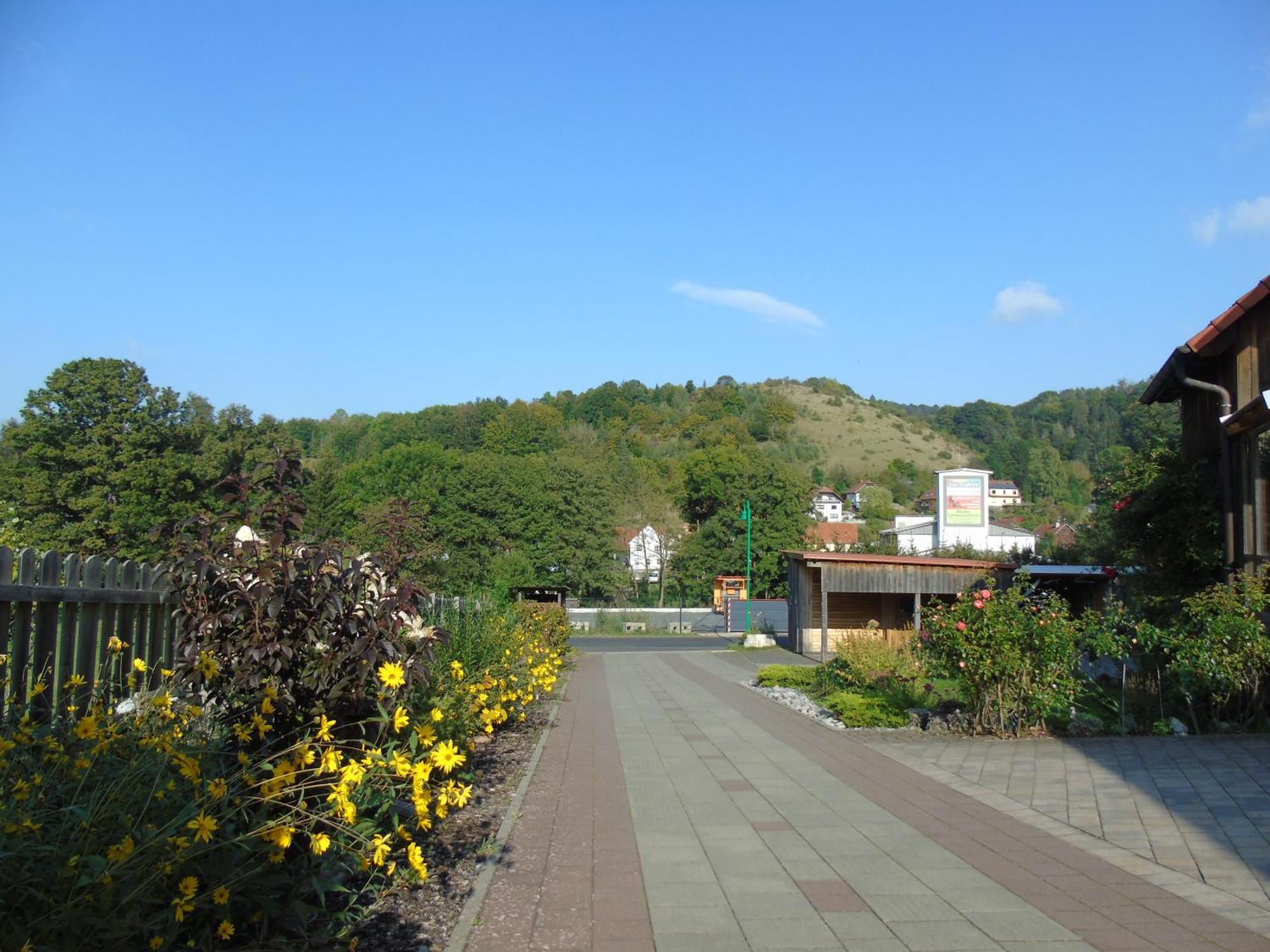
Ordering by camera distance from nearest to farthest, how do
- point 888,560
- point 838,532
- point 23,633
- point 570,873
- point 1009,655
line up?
point 23,633 < point 570,873 < point 1009,655 < point 888,560 < point 838,532

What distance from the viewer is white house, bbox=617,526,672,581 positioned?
217 ft

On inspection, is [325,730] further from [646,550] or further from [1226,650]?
[646,550]

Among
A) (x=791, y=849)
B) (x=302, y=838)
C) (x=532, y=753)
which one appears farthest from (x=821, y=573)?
(x=302, y=838)

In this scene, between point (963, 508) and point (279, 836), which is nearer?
point (279, 836)

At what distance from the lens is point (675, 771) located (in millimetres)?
8594

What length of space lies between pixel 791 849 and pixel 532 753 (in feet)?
13.5

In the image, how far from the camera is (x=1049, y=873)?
17.1 ft

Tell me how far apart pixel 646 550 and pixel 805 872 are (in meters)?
63.7

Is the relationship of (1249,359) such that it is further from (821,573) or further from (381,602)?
(821,573)

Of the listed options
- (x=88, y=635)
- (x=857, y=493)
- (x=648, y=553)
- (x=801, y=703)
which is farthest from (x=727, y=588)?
(x=857, y=493)

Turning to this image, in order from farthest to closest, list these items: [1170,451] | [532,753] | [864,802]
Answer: [1170,451]
[532,753]
[864,802]

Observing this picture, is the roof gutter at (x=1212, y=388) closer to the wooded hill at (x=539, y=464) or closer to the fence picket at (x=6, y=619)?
the wooded hill at (x=539, y=464)

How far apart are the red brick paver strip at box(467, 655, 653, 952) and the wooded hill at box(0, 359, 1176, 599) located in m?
2.08

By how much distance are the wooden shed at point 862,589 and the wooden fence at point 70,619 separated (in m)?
17.8
